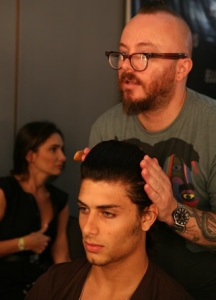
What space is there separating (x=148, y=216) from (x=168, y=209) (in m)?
0.07

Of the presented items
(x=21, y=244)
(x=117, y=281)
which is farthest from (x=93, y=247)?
(x=21, y=244)

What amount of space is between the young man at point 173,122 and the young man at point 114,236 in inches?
9.5

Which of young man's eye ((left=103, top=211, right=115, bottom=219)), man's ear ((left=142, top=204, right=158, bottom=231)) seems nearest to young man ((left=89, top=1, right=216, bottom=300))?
man's ear ((left=142, top=204, right=158, bottom=231))

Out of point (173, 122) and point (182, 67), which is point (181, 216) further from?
point (182, 67)

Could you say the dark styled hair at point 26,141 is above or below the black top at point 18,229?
above

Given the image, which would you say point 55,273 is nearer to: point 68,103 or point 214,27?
point 68,103

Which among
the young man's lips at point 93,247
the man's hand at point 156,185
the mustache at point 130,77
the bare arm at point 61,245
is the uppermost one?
the mustache at point 130,77

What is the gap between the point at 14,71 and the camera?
2.81m

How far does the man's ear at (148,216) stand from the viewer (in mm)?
1478

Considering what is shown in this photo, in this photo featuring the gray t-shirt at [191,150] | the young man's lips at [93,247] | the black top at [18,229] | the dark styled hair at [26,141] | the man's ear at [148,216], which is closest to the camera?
the young man's lips at [93,247]

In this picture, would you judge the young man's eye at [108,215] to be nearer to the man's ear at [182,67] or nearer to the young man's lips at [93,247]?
the young man's lips at [93,247]

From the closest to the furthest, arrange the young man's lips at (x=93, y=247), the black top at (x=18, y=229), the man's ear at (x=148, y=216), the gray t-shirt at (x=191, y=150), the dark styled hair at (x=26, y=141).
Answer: the young man's lips at (x=93, y=247), the man's ear at (x=148, y=216), the gray t-shirt at (x=191, y=150), the black top at (x=18, y=229), the dark styled hair at (x=26, y=141)

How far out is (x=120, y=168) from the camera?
4.73ft

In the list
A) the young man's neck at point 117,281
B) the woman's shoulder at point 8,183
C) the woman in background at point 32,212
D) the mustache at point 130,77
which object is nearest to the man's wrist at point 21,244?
the woman in background at point 32,212
